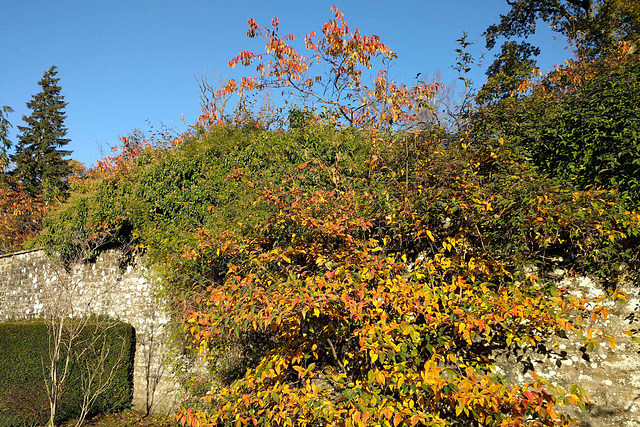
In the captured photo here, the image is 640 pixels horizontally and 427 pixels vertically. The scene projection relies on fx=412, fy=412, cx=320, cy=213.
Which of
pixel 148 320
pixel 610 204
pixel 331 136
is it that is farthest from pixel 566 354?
pixel 148 320

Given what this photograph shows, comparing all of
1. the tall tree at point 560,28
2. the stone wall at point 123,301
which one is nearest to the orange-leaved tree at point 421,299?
the stone wall at point 123,301

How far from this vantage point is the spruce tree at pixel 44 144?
22281 millimetres

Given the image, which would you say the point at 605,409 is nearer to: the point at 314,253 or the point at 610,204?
the point at 610,204

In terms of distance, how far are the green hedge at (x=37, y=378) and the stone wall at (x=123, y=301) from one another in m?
0.28

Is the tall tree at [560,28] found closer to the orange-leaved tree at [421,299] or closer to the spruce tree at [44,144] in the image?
the orange-leaved tree at [421,299]

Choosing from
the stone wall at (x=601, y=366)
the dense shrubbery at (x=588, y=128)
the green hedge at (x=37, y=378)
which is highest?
the dense shrubbery at (x=588, y=128)

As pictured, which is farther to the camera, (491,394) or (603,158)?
(603,158)

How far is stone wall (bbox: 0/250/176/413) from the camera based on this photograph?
25.1 feet

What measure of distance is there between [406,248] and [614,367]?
2225mm

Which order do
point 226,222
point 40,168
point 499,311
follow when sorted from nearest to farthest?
point 499,311 < point 226,222 < point 40,168

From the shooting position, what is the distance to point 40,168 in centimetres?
2295

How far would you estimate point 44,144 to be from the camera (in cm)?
2328

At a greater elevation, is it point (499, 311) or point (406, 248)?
point (406, 248)

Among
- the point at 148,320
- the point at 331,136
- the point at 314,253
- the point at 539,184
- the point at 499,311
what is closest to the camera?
Result: the point at 499,311
